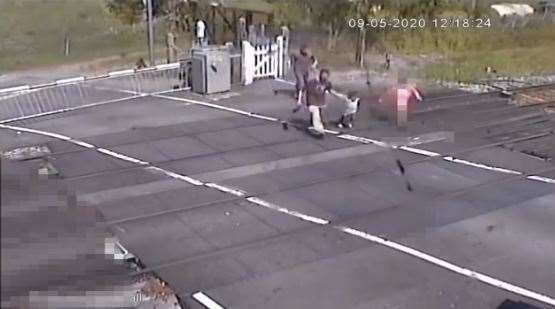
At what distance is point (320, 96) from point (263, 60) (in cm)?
568

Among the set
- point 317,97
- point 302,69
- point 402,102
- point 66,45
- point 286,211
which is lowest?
point 286,211

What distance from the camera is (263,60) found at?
59.5 ft

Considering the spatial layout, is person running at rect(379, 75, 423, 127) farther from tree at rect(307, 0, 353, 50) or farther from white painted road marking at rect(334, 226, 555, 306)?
tree at rect(307, 0, 353, 50)

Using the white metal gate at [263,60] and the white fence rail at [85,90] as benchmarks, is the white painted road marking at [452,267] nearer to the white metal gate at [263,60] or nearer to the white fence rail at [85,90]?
the white fence rail at [85,90]

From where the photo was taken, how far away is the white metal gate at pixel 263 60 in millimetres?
17578

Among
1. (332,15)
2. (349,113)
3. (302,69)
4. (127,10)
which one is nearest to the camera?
(349,113)

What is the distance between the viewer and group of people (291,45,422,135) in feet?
42.2

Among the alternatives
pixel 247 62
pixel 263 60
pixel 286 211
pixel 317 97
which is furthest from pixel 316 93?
pixel 263 60

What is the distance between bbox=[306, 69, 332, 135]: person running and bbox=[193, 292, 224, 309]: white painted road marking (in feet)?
20.1

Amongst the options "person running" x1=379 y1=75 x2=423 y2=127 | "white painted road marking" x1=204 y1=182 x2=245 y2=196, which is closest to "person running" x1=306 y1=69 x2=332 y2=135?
"person running" x1=379 y1=75 x2=423 y2=127

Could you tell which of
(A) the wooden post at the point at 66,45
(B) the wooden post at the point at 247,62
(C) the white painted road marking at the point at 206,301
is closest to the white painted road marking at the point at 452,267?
(C) the white painted road marking at the point at 206,301

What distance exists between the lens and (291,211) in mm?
9617

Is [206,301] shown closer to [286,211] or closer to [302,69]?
[286,211]

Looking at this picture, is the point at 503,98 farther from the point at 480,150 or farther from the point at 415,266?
the point at 415,266
